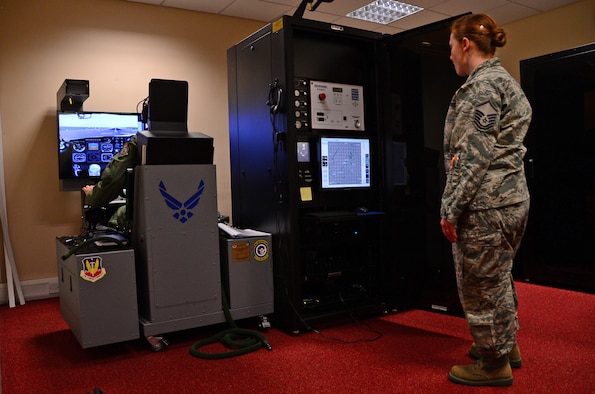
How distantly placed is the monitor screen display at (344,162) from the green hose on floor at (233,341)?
984 millimetres

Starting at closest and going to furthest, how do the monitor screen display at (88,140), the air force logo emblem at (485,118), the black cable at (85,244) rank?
the air force logo emblem at (485,118)
the black cable at (85,244)
the monitor screen display at (88,140)

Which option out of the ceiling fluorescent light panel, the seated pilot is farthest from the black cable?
the ceiling fluorescent light panel

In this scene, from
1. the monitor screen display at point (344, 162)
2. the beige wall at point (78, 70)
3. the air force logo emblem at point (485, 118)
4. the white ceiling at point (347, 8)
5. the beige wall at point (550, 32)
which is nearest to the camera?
the air force logo emblem at point (485, 118)

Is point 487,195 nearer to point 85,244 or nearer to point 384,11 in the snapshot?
point 85,244

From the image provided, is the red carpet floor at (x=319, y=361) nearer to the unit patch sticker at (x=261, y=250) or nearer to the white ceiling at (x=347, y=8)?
the unit patch sticker at (x=261, y=250)

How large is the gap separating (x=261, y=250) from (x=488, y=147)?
1.55m

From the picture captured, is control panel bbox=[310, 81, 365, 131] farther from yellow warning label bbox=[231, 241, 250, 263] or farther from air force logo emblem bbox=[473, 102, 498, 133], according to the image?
air force logo emblem bbox=[473, 102, 498, 133]

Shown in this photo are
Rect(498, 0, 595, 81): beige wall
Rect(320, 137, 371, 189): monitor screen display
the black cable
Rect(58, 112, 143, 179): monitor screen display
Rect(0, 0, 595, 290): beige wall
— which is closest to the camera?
the black cable

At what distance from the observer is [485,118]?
201 cm

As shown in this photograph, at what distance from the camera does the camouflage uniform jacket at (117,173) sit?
291cm

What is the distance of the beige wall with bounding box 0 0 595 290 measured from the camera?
164 inches

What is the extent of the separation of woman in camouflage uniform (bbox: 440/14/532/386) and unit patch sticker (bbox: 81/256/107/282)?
178cm

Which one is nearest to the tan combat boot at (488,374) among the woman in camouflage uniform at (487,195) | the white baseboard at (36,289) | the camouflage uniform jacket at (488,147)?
the woman in camouflage uniform at (487,195)

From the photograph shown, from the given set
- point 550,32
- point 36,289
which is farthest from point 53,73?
point 550,32
